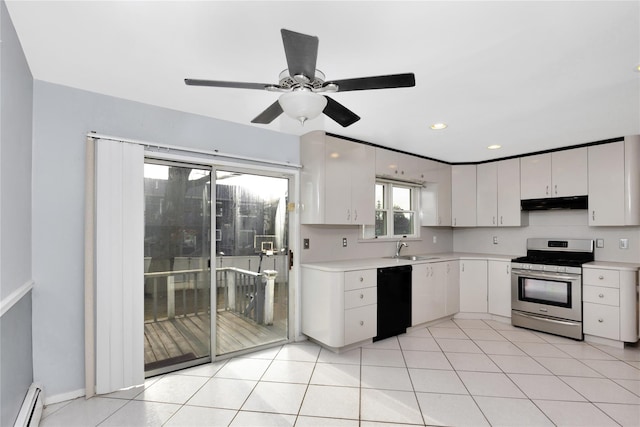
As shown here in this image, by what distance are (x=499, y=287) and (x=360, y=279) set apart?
7.48ft

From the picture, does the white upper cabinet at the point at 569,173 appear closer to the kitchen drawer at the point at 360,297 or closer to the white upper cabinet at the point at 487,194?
the white upper cabinet at the point at 487,194

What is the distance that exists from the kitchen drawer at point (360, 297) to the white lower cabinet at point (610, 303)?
2.44 meters

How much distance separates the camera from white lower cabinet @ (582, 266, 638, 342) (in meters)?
3.41

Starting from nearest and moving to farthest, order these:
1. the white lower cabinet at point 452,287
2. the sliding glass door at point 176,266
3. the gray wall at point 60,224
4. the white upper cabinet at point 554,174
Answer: the gray wall at point 60,224 → the sliding glass door at point 176,266 → the white upper cabinet at point 554,174 → the white lower cabinet at point 452,287

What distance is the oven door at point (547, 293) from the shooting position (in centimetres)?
372

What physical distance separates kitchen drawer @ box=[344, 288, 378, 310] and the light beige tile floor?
0.49 metres

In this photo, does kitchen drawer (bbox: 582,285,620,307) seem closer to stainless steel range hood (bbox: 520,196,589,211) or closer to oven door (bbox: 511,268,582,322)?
oven door (bbox: 511,268,582,322)

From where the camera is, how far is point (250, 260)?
→ 346 cm

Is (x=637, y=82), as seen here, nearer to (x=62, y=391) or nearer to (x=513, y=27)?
(x=513, y=27)

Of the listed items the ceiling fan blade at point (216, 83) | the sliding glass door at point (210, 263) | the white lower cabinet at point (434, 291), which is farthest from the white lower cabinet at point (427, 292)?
the ceiling fan blade at point (216, 83)

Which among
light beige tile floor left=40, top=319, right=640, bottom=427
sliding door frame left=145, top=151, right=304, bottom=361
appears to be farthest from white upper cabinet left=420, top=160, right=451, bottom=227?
sliding door frame left=145, top=151, right=304, bottom=361

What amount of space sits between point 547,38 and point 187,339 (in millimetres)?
3588

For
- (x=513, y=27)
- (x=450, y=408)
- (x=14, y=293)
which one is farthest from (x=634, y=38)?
(x=14, y=293)

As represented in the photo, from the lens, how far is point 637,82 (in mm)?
2297
